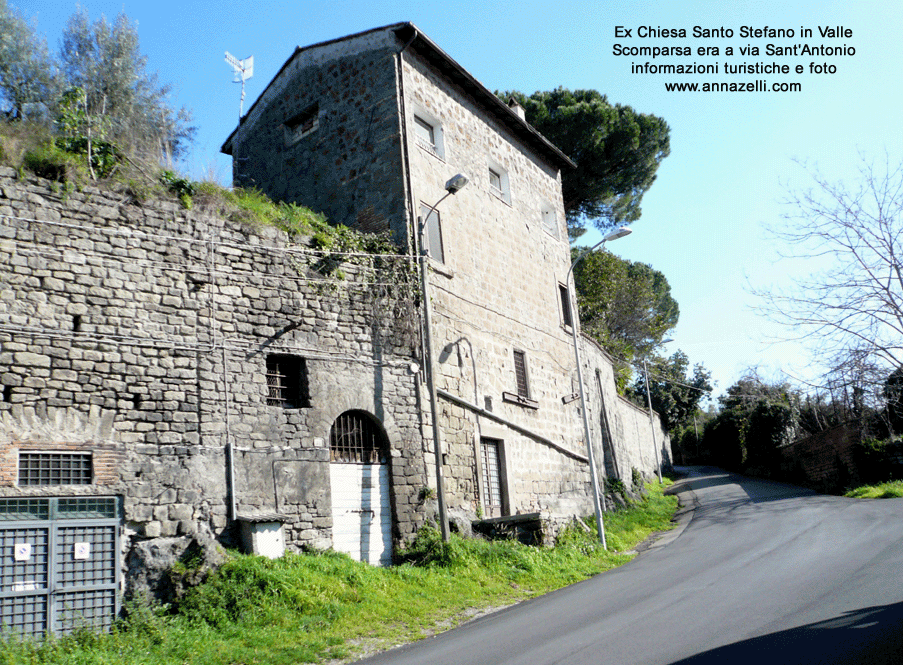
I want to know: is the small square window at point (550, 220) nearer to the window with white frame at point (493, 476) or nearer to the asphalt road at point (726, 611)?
the window with white frame at point (493, 476)

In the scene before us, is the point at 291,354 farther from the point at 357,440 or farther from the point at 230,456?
the point at 230,456

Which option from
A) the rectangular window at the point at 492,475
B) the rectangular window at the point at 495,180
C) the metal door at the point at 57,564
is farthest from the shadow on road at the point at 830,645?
the rectangular window at the point at 495,180

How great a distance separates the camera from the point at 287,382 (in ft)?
38.5

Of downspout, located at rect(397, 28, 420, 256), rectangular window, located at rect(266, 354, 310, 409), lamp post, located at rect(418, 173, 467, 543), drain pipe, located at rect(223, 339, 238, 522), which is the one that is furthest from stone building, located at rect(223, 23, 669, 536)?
drain pipe, located at rect(223, 339, 238, 522)

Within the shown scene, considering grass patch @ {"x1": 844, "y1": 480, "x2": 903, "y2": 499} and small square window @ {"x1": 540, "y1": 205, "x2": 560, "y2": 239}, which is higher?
small square window @ {"x1": 540, "y1": 205, "x2": 560, "y2": 239}

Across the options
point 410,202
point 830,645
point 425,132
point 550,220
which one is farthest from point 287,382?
point 550,220

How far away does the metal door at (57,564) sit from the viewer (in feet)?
27.1

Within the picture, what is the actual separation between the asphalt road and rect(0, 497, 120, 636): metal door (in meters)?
3.73

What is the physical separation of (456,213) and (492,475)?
5.78 metres

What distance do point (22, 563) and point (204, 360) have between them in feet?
11.5

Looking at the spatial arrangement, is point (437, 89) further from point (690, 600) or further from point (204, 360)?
point (690, 600)

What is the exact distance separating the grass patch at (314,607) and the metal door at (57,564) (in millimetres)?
367

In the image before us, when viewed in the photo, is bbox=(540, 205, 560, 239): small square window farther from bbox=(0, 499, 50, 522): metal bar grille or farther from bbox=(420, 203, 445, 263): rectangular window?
bbox=(0, 499, 50, 522): metal bar grille

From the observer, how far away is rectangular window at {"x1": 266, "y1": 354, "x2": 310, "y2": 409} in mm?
11516
